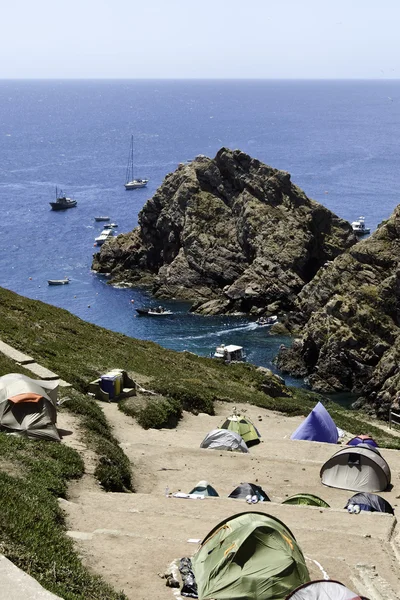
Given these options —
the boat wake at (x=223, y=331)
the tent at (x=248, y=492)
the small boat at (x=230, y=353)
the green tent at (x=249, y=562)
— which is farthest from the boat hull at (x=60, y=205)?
the green tent at (x=249, y=562)

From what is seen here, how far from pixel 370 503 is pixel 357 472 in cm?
341

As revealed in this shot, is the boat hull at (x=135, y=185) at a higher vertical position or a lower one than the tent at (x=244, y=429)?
lower

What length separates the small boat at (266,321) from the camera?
9219 centimetres

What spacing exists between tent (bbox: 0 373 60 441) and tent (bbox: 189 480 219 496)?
509 centimetres

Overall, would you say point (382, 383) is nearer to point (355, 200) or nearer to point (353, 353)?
point (353, 353)

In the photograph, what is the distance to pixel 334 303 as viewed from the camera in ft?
253

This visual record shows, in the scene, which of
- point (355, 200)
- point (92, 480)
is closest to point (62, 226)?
point (355, 200)

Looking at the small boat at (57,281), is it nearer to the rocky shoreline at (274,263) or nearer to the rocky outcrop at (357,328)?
the rocky shoreline at (274,263)

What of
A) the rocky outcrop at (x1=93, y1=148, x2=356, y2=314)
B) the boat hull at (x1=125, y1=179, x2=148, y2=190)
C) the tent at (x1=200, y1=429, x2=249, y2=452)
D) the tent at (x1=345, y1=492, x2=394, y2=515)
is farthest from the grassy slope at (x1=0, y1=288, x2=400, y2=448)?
the boat hull at (x1=125, y1=179, x2=148, y2=190)

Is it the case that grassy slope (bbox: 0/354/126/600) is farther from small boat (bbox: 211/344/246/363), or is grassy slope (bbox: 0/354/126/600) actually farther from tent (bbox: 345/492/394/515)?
small boat (bbox: 211/344/246/363)

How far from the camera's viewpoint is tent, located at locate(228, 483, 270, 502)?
2648cm

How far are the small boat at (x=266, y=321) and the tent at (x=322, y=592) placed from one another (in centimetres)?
7533

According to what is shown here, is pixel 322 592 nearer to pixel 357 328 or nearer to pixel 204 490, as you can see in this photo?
pixel 204 490

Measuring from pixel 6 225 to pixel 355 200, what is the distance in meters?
65.9
